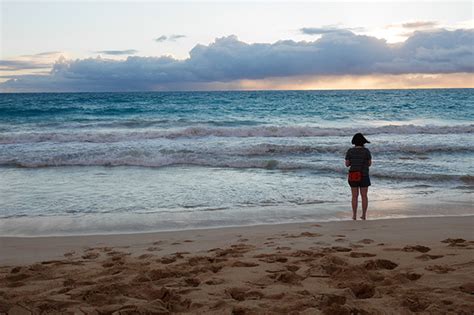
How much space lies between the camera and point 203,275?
4.52 metres

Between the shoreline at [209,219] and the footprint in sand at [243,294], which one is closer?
the footprint in sand at [243,294]

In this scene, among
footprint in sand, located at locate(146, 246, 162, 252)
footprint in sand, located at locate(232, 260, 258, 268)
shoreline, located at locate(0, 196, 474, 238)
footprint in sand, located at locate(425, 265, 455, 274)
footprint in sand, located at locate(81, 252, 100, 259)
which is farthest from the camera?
shoreline, located at locate(0, 196, 474, 238)

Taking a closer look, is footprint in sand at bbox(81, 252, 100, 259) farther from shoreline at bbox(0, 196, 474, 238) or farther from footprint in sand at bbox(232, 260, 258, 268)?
footprint in sand at bbox(232, 260, 258, 268)

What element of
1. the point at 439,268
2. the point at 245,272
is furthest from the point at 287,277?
the point at 439,268

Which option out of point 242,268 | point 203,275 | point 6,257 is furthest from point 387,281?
point 6,257

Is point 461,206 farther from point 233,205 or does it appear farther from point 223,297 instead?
point 223,297

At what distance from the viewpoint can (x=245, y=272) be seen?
14.9 feet

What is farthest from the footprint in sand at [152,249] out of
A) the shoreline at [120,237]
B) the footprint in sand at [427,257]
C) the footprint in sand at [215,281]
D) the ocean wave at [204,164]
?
the ocean wave at [204,164]

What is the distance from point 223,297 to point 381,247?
242cm

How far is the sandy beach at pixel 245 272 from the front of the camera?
3703 mm

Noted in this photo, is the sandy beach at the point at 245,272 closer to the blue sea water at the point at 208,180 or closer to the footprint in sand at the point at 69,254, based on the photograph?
the footprint in sand at the point at 69,254

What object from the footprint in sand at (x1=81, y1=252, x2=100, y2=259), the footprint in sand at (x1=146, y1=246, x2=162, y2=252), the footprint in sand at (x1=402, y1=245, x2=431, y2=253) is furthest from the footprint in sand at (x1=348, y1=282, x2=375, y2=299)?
the footprint in sand at (x1=81, y1=252, x2=100, y2=259)

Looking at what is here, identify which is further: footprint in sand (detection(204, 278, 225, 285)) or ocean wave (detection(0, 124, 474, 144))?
ocean wave (detection(0, 124, 474, 144))

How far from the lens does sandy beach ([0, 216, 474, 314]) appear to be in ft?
12.1
